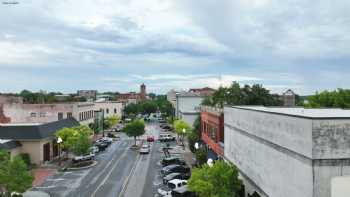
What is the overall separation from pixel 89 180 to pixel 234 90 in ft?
84.6

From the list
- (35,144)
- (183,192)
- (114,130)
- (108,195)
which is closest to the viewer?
(183,192)

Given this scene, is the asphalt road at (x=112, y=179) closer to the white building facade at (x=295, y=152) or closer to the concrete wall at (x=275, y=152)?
the concrete wall at (x=275, y=152)

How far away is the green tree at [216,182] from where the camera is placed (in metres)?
29.6

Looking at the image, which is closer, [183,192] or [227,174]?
[227,174]

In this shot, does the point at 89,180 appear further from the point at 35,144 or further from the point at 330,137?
the point at 330,137

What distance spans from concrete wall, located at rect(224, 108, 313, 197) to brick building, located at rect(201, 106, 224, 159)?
36.9ft

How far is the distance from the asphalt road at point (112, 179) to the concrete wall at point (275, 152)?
1104cm

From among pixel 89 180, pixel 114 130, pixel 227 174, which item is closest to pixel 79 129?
pixel 89 180

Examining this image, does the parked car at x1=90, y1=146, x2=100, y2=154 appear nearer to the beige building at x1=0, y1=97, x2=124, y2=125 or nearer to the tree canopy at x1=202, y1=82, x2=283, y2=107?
the beige building at x1=0, y1=97, x2=124, y2=125

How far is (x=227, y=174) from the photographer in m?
31.0

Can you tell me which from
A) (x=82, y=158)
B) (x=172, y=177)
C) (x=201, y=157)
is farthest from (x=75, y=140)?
(x=172, y=177)

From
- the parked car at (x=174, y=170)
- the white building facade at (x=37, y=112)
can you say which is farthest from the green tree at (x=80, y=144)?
the white building facade at (x=37, y=112)

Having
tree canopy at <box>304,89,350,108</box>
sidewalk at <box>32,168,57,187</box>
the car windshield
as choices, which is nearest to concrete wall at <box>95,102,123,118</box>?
sidewalk at <box>32,168,57,187</box>

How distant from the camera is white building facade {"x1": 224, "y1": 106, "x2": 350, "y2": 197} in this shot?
20.1m
